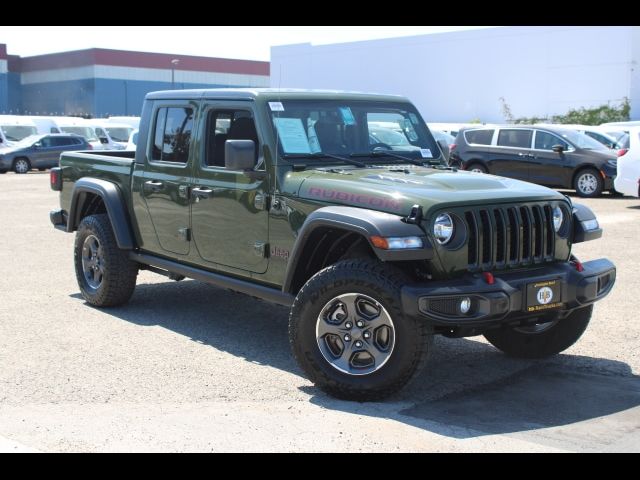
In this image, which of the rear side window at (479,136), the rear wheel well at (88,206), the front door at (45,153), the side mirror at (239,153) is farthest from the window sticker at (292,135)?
the front door at (45,153)

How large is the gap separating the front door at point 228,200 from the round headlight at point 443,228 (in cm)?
145

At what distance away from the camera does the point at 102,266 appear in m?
7.86

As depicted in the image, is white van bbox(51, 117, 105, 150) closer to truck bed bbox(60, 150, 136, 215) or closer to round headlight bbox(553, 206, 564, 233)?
truck bed bbox(60, 150, 136, 215)

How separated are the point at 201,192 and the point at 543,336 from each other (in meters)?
2.76

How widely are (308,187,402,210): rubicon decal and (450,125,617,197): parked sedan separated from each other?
1342 cm

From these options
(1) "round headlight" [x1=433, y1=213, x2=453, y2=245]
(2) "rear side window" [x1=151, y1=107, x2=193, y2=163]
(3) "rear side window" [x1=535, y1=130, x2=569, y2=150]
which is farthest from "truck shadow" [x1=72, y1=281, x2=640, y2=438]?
(3) "rear side window" [x1=535, y1=130, x2=569, y2=150]

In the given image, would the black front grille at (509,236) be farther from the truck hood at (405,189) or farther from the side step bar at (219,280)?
the side step bar at (219,280)

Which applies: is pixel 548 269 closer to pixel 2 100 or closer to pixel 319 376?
pixel 319 376

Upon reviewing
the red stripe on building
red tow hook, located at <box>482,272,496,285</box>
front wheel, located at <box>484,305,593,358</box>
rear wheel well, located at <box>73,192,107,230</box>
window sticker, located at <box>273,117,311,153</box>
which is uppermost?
the red stripe on building

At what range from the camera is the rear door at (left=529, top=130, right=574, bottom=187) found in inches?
768

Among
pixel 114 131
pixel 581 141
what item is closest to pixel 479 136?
pixel 581 141

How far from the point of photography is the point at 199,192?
6.82 m

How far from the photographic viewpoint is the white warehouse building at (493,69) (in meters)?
50.0
